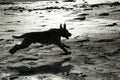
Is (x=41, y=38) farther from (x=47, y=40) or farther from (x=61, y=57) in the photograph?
(x=61, y=57)

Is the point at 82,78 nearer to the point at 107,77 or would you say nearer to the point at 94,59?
the point at 107,77

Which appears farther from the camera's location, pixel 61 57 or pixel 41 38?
pixel 61 57

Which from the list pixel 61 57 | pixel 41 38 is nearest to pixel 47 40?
pixel 41 38

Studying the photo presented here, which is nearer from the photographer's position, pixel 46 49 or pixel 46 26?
pixel 46 49

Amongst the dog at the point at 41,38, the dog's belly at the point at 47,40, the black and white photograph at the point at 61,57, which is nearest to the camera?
the black and white photograph at the point at 61,57

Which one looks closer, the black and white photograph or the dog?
the black and white photograph

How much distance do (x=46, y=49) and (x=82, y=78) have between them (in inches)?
182

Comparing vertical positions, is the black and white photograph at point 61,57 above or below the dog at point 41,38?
below

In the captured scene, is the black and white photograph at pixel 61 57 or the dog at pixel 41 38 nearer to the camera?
the black and white photograph at pixel 61 57

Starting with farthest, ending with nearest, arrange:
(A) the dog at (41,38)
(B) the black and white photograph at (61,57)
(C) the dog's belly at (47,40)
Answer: (C) the dog's belly at (47,40) < (A) the dog at (41,38) < (B) the black and white photograph at (61,57)

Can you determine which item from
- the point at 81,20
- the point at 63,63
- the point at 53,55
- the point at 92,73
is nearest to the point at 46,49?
the point at 53,55

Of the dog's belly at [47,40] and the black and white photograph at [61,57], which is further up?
the dog's belly at [47,40]

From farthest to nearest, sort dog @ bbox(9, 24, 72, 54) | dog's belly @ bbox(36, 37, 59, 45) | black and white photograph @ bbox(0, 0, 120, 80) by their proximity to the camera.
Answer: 1. dog's belly @ bbox(36, 37, 59, 45)
2. dog @ bbox(9, 24, 72, 54)
3. black and white photograph @ bbox(0, 0, 120, 80)

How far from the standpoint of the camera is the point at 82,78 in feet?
30.7
